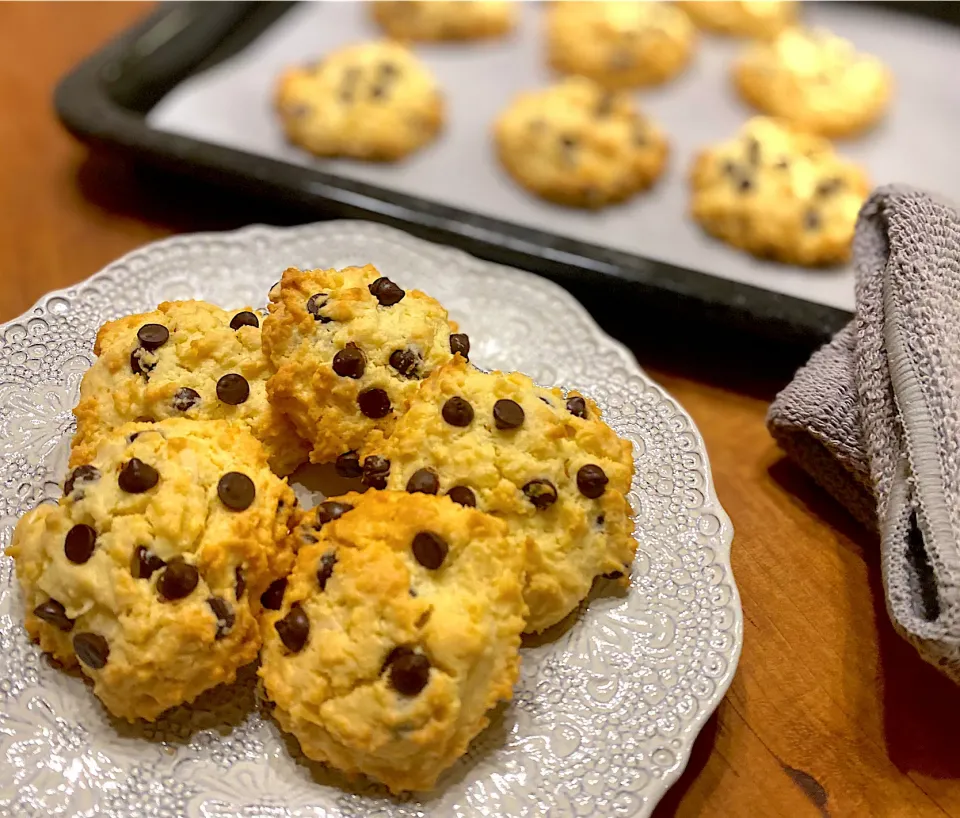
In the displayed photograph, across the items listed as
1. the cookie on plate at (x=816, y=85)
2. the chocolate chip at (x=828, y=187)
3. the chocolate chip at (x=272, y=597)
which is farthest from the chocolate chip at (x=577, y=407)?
the cookie on plate at (x=816, y=85)

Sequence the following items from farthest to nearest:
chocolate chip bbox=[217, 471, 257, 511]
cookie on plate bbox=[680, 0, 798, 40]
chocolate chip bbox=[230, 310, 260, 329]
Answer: cookie on plate bbox=[680, 0, 798, 40]
chocolate chip bbox=[230, 310, 260, 329]
chocolate chip bbox=[217, 471, 257, 511]

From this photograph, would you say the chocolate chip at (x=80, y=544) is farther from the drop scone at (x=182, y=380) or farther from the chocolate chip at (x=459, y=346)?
the chocolate chip at (x=459, y=346)

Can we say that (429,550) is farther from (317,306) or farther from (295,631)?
(317,306)

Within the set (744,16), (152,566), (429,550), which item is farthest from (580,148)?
(152,566)

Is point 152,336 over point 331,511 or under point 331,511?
over

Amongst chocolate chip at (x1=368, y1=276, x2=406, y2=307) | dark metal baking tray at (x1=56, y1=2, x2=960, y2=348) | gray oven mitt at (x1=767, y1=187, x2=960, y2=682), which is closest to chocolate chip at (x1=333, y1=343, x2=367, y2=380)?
chocolate chip at (x1=368, y1=276, x2=406, y2=307)

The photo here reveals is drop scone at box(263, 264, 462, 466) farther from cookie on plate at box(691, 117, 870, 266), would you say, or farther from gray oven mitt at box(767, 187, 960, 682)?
cookie on plate at box(691, 117, 870, 266)
